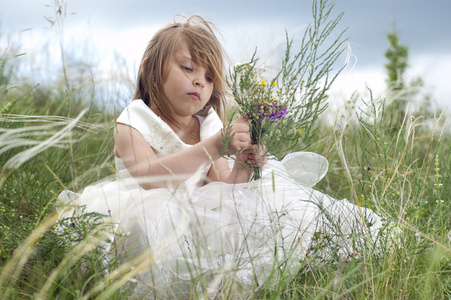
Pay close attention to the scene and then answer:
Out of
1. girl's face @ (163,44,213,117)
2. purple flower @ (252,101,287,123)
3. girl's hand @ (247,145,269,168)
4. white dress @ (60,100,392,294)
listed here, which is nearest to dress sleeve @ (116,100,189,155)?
white dress @ (60,100,392,294)

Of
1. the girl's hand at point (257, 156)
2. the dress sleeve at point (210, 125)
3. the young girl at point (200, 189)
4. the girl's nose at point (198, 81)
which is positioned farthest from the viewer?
the dress sleeve at point (210, 125)

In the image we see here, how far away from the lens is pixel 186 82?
246 centimetres

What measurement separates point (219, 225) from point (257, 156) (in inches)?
13.1

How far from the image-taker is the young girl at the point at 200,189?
6.59 feet

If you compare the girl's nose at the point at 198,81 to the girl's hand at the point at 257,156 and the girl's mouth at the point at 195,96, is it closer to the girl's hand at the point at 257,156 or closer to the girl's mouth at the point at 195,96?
the girl's mouth at the point at 195,96

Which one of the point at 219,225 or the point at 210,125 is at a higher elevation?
Answer: the point at 210,125

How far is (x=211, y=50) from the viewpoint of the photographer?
2.56m

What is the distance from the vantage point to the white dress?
1899 millimetres

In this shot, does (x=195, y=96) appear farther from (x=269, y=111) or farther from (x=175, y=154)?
(x=269, y=111)

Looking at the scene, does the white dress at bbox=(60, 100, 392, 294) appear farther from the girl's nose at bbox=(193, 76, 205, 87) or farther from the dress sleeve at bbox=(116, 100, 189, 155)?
the girl's nose at bbox=(193, 76, 205, 87)

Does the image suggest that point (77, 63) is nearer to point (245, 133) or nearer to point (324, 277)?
point (245, 133)

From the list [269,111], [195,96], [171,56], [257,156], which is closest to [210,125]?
[195,96]

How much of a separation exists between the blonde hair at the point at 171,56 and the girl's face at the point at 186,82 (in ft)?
0.09

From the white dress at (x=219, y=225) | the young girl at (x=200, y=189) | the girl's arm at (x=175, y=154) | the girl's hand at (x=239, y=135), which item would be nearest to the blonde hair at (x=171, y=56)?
the young girl at (x=200, y=189)
